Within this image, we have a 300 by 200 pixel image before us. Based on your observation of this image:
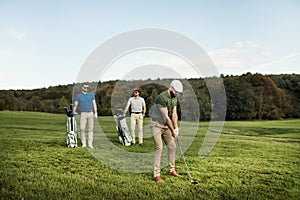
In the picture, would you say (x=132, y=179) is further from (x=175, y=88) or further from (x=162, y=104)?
(x=175, y=88)

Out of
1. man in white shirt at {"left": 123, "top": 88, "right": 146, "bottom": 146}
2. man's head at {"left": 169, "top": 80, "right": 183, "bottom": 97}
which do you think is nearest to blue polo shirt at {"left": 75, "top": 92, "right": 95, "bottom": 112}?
man in white shirt at {"left": 123, "top": 88, "right": 146, "bottom": 146}

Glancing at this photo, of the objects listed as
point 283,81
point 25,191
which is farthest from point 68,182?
point 283,81

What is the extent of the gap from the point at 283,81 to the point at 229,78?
8.64m

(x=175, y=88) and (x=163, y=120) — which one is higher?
(x=175, y=88)

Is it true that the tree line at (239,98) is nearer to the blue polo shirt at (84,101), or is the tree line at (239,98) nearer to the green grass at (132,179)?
the blue polo shirt at (84,101)

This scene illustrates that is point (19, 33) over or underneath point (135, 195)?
over

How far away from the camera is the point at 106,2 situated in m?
22.1

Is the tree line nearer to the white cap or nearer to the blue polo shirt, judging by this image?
the blue polo shirt

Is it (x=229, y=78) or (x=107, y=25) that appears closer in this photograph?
(x=107, y=25)

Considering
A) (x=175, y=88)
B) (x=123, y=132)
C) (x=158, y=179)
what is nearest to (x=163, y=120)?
(x=175, y=88)

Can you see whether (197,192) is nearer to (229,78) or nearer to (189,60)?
(189,60)

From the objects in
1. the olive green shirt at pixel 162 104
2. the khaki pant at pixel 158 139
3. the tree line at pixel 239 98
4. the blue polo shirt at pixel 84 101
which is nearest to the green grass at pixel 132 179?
the khaki pant at pixel 158 139

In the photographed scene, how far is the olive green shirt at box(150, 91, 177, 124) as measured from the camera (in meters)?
6.73

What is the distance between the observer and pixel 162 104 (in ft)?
22.0
